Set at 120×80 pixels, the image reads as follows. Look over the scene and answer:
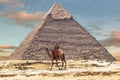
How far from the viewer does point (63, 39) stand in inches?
7092

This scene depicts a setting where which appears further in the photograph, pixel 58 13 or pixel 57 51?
pixel 58 13

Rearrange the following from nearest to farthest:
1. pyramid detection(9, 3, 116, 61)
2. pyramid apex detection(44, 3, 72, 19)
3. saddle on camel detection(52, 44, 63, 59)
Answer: saddle on camel detection(52, 44, 63, 59), pyramid detection(9, 3, 116, 61), pyramid apex detection(44, 3, 72, 19)

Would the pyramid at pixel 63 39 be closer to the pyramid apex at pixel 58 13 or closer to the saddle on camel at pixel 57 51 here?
the pyramid apex at pixel 58 13

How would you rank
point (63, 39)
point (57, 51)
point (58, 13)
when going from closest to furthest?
point (57, 51) → point (63, 39) → point (58, 13)

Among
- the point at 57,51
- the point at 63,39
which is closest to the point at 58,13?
the point at 63,39

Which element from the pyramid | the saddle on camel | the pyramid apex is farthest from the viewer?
the pyramid apex

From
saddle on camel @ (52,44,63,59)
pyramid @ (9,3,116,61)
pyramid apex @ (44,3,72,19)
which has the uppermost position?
pyramid apex @ (44,3,72,19)

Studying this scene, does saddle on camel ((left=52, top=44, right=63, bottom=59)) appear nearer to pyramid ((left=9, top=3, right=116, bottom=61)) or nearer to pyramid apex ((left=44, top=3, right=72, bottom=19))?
pyramid ((left=9, top=3, right=116, bottom=61))

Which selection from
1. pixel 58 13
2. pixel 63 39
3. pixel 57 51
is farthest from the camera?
pixel 58 13

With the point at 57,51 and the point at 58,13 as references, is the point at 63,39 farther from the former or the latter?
the point at 57,51

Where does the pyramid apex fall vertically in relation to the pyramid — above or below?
above

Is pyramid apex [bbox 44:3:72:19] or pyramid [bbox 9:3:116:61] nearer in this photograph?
pyramid [bbox 9:3:116:61]

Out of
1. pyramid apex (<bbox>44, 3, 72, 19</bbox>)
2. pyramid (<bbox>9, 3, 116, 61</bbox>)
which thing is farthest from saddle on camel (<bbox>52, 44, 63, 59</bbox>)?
pyramid apex (<bbox>44, 3, 72, 19</bbox>)

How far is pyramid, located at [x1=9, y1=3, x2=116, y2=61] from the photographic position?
175375mm
